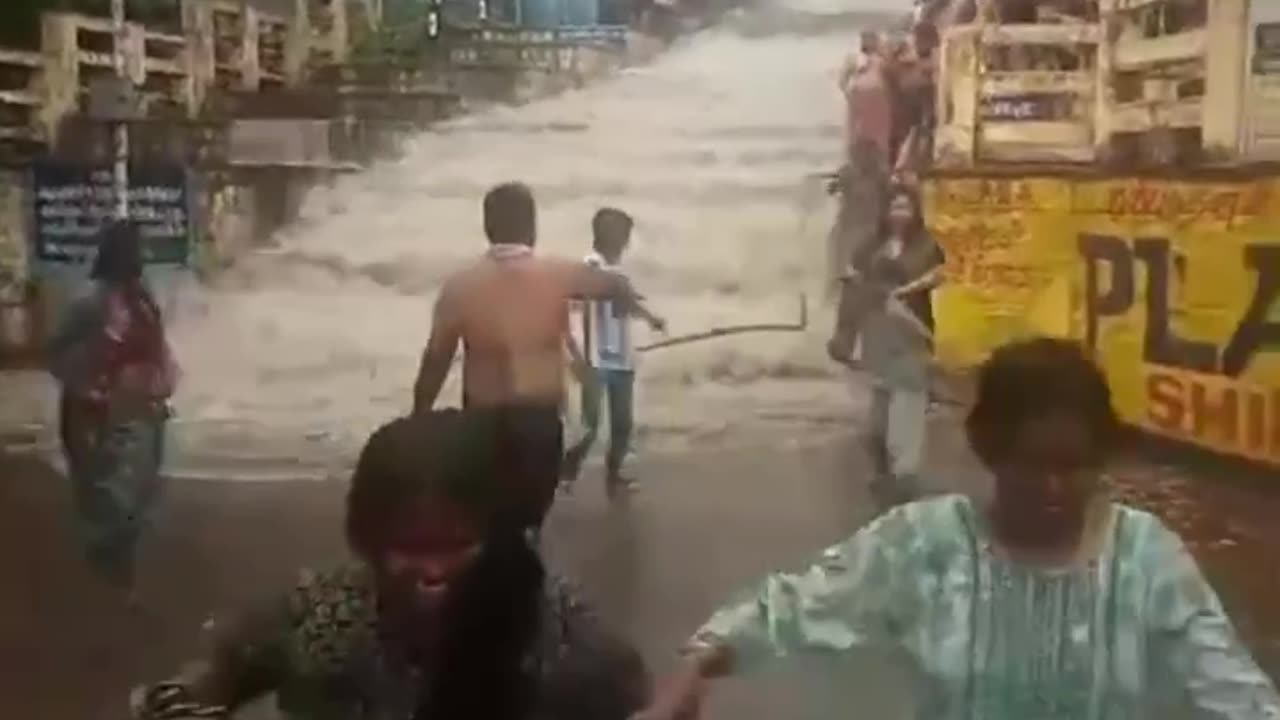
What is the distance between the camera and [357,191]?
2.86 feet

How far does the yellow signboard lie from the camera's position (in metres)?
0.87

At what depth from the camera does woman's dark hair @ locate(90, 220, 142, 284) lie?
89 cm

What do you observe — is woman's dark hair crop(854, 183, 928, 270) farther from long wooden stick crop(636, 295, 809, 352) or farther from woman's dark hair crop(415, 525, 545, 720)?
woman's dark hair crop(415, 525, 545, 720)

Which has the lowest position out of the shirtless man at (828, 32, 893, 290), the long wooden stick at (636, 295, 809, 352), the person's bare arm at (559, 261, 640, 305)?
the long wooden stick at (636, 295, 809, 352)

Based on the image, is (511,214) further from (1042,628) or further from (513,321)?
(1042,628)

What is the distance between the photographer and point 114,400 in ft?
2.95

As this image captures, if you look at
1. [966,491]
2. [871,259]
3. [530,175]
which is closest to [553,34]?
[530,175]

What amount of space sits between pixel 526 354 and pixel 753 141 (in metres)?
0.17

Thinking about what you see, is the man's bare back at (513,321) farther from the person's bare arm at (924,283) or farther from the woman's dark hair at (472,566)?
the person's bare arm at (924,283)

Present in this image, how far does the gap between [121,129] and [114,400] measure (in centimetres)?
15

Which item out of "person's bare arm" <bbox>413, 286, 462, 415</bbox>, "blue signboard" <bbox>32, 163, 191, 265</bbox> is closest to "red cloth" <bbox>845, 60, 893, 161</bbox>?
"person's bare arm" <bbox>413, 286, 462, 415</bbox>

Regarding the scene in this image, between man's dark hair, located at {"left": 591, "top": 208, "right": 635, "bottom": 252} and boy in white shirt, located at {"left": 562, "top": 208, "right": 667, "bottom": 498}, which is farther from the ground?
man's dark hair, located at {"left": 591, "top": 208, "right": 635, "bottom": 252}

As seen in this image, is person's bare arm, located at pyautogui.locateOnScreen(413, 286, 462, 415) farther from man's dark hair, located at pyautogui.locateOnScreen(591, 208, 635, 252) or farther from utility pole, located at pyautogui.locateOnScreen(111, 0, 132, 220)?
utility pole, located at pyautogui.locateOnScreen(111, 0, 132, 220)

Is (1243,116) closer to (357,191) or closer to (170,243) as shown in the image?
(357,191)
